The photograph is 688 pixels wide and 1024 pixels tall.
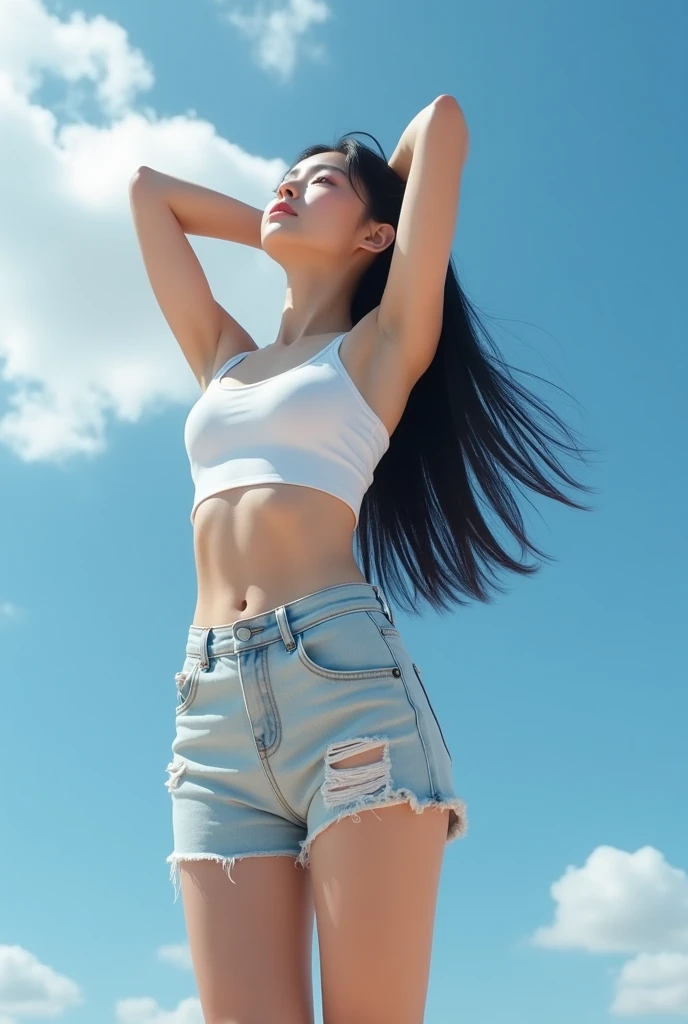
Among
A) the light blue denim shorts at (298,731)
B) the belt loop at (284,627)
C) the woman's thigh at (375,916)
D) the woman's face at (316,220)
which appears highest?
the woman's face at (316,220)

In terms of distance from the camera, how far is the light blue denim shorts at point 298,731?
3.23m

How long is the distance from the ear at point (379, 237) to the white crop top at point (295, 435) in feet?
2.63

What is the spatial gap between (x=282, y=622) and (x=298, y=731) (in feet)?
1.09

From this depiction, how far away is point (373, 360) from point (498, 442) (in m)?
0.82

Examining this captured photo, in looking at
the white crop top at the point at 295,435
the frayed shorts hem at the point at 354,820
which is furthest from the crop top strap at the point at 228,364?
the frayed shorts hem at the point at 354,820

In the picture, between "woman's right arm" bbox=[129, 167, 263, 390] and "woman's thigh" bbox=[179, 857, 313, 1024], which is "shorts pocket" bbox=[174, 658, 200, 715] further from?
"woman's right arm" bbox=[129, 167, 263, 390]

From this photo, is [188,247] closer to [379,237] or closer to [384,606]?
[379,237]

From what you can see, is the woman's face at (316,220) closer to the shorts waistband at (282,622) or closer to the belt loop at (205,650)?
the shorts waistband at (282,622)

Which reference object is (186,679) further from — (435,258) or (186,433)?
(435,258)

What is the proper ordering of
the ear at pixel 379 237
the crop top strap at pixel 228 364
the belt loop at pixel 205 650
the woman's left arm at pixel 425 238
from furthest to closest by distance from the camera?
the ear at pixel 379 237 → the crop top strap at pixel 228 364 → the woman's left arm at pixel 425 238 → the belt loop at pixel 205 650

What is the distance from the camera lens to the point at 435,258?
4.02 meters

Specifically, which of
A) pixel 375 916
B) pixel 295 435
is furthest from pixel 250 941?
pixel 295 435

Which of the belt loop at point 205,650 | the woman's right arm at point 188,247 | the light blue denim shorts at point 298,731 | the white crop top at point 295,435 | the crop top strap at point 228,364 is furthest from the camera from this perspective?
the woman's right arm at point 188,247

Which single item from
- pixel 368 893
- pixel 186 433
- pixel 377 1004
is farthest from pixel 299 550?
pixel 377 1004
